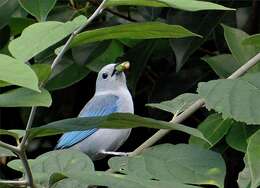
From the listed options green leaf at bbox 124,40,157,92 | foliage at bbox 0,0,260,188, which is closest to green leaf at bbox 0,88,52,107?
foliage at bbox 0,0,260,188

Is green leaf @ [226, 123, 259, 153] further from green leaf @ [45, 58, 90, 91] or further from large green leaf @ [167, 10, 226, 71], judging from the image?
green leaf @ [45, 58, 90, 91]

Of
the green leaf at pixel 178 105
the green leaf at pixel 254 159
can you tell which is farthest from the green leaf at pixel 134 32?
the green leaf at pixel 178 105

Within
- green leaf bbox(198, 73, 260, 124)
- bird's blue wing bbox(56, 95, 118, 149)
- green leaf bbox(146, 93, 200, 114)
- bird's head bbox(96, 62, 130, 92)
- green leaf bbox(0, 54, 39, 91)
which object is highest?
green leaf bbox(0, 54, 39, 91)

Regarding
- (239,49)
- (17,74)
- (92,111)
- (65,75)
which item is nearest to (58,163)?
(17,74)

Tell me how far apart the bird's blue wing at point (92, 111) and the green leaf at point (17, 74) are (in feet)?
5.18

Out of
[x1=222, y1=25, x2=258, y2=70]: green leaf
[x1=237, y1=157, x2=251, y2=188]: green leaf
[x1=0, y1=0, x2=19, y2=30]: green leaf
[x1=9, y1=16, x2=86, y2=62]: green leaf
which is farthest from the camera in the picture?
[x1=0, y1=0, x2=19, y2=30]: green leaf

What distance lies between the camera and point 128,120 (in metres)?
1.06

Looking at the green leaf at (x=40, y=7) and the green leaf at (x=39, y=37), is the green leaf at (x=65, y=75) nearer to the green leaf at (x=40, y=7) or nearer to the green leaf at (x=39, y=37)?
the green leaf at (x=40, y=7)

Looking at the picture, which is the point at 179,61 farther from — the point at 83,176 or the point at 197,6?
the point at 83,176

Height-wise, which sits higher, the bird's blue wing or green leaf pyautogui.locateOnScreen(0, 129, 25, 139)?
green leaf pyautogui.locateOnScreen(0, 129, 25, 139)

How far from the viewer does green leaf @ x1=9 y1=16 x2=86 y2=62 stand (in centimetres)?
97

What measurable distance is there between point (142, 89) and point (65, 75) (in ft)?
1.27

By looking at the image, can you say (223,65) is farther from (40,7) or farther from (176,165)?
(176,165)

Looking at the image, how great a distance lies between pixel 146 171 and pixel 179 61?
1031 millimetres
